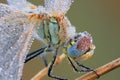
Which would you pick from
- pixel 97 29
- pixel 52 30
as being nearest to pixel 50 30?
pixel 52 30

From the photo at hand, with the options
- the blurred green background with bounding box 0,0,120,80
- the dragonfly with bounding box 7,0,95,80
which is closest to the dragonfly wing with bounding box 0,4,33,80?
the dragonfly with bounding box 7,0,95,80

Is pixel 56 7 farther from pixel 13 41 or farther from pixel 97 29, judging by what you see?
pixel 97 29

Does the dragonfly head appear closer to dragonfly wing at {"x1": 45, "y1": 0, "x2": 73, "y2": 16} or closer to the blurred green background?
dragonfly wing at {"x1": 45, "y1": 0, "x2": 73, "y2": 16}

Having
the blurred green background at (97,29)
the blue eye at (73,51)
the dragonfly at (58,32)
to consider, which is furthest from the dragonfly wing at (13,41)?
the blurred green background at (97,29)

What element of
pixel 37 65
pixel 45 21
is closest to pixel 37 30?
pixel 45 21

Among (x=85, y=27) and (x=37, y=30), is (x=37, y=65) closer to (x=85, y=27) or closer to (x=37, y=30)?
(x=85, y=27)

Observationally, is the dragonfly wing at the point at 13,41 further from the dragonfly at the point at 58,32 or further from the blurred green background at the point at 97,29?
the blurred green background at the point at 97,29
